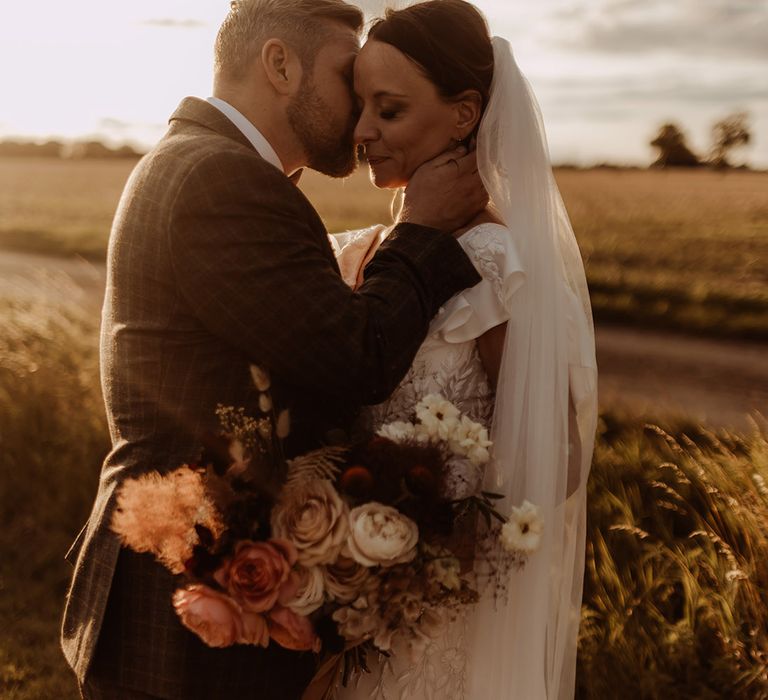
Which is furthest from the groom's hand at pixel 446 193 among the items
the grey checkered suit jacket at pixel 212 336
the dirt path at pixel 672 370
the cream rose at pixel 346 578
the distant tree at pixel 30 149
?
the distant tree at pixel 30 149

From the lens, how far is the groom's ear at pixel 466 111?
292 cm

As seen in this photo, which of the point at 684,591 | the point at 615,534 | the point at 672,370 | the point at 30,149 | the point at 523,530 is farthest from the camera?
the point at 30,149

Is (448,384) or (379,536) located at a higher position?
(448,384)

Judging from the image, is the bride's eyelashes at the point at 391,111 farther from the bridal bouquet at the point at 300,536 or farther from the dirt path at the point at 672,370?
the dirt path at the point at 672,370

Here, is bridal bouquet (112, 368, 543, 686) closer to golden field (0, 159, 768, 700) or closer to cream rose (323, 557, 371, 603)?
cream rose (323, 557, 371, 603)

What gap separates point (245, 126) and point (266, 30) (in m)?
0.34

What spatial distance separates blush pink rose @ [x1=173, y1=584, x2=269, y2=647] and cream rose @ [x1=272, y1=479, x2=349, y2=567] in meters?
0.18

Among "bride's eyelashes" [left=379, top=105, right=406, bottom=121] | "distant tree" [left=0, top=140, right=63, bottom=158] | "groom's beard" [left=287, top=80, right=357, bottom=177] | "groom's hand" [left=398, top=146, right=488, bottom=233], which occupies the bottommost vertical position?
"distant tree" [left=0, top=140, right=63, bottom=158]

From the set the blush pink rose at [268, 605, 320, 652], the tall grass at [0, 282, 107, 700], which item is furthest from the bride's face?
the tall grass at [0, 282, 107, 700]

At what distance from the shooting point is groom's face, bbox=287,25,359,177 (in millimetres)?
2826

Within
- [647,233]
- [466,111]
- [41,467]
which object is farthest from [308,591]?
[647,233]

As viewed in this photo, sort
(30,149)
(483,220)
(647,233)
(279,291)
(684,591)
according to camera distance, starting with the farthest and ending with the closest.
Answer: (30,149) → (647,233) → (684,591) → (483,220) → (279,291)

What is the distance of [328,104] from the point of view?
2.89m

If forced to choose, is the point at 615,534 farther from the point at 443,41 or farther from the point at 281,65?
the point at 281,65
